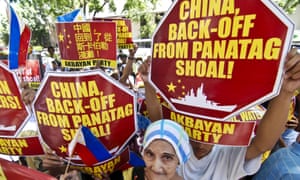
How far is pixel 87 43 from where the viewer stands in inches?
129

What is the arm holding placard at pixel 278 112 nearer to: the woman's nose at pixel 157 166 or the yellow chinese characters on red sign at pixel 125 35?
the woman's nose at pixel 157 166

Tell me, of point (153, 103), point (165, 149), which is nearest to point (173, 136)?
point (165, 149)

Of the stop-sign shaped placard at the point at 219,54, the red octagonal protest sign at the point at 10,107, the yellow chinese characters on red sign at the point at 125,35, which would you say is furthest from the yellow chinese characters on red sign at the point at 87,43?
the stop-sign shaped placard at the point at 219,54

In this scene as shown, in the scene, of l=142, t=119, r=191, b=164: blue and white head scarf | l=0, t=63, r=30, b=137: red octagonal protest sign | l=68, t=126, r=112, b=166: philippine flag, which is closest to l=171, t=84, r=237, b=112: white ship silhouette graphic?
l=142, t=119, r=191, b=164: blue and white head scarf

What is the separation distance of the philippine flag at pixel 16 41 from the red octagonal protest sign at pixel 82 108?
0.30 meters

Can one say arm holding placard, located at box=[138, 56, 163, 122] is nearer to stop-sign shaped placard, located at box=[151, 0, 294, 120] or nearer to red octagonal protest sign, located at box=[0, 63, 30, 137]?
stop-sign shaped placard, located at box=[151, 0, 294, 120]

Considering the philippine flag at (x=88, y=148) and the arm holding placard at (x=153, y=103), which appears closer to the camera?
the philippine flag at (x=88, y=148)

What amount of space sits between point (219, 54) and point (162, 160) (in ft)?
1.85

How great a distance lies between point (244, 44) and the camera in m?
1.22

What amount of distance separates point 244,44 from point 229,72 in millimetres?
139

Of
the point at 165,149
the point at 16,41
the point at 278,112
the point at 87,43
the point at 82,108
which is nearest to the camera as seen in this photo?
the point at 278,112

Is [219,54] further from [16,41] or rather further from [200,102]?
[16,41]

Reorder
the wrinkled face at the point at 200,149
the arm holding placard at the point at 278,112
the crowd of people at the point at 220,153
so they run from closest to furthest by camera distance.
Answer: the arm holding placard at the point at 278,112
the crowd of people at the point at 220,153
the wrinkled face at the point at 200,149

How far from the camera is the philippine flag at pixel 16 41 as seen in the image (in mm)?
1655
